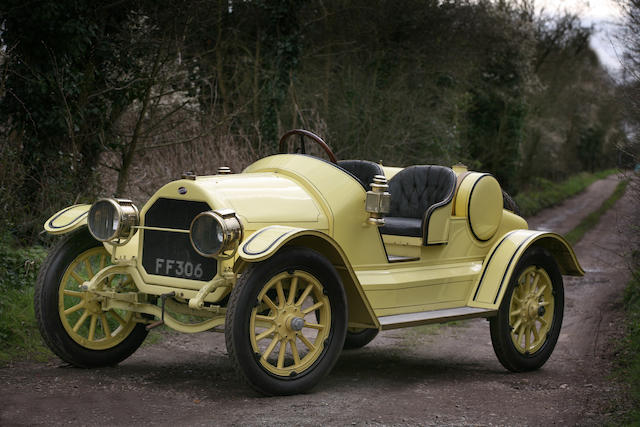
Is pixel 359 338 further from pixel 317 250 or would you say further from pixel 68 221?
pixel 68 221

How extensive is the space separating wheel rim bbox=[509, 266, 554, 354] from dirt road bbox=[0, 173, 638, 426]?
279 mm

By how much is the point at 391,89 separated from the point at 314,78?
1768mm

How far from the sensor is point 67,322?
6.13 m

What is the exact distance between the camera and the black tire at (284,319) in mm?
5273

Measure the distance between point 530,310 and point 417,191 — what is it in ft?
4.76

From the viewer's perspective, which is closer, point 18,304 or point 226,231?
point 226,231

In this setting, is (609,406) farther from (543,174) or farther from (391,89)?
(543,174)

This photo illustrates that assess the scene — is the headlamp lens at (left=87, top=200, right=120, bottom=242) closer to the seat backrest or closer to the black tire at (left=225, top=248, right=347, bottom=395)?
the black tire at (left=225, top=248, right=347, bottom=395)

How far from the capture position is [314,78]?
16938 millimetres

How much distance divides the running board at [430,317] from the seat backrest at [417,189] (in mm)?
1100

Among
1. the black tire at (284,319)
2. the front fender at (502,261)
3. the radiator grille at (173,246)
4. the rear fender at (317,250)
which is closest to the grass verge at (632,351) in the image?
the front fender at (502,261)

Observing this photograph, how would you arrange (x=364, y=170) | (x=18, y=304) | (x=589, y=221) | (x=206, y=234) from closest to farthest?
(x=206, y=234) → (x=18, y=304) → (x=364, y=170) → (x=589, y=221)

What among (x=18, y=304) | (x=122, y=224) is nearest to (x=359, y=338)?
(x=122, y=224)

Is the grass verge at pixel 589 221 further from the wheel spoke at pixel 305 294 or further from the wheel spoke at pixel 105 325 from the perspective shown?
the wheel spoke at pixel 105 325
